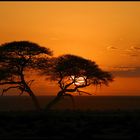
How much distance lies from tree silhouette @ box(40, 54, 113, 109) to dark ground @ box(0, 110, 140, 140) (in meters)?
19.4

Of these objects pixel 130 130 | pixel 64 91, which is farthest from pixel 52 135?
pixel 64 91

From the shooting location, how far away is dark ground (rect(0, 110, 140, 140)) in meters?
15.8

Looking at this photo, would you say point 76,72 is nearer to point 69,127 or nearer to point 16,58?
point 16,58

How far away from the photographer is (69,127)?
1734cm

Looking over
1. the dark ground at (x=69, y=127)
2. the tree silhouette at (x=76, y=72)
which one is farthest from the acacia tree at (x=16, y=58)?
the dark ground at (x=69, y=127)

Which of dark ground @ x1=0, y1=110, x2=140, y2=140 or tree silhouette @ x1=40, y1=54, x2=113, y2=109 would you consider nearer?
dark ground @ x1=0, y1=110, x2=140, y2=140

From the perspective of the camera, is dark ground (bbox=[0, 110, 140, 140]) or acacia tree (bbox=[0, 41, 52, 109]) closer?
dark ground (bbox=[0, 110, 140, 140])

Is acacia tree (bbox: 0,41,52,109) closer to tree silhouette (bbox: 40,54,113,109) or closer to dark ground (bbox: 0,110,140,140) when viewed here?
tree silhouette (bbox: 40,54,113,109)

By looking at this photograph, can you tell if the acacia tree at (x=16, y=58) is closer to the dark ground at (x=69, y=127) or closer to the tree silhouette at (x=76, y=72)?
the tree silhouette at (x=76, y=72)

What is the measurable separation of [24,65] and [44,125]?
22.5m

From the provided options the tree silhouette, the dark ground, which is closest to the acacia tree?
the tree silhouette

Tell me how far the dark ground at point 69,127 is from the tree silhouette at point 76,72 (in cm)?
1943

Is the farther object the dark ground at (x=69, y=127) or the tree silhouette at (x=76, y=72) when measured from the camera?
the tree silhouette at (x=76, y=72)

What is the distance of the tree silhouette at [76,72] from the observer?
4031cm
